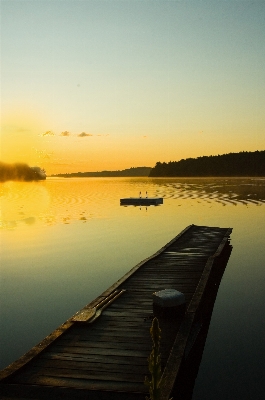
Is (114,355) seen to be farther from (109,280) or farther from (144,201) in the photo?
(144,201)

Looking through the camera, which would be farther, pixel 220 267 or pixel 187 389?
pixel 220 267

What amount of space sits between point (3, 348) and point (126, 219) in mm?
38508

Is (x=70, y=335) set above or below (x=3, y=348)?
above

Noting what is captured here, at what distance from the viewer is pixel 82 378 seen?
815 centimetres

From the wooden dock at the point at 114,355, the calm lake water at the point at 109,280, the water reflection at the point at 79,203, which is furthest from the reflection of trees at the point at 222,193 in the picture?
the wooden dock at the point at 114,355

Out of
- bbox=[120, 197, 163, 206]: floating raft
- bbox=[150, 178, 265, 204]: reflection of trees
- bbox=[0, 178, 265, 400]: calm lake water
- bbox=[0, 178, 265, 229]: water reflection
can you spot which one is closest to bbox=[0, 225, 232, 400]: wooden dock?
bbox=[0, 178, 265, 400]: calm lake water

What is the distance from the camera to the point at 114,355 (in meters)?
9.16

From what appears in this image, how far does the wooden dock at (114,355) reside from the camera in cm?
777

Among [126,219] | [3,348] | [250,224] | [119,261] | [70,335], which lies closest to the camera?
[70,335]

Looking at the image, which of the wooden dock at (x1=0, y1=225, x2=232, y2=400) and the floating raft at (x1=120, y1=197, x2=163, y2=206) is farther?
the floating raft at (x1=120, y1=197, x2=163, y2=206)

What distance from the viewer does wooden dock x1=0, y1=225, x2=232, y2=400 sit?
7766mm

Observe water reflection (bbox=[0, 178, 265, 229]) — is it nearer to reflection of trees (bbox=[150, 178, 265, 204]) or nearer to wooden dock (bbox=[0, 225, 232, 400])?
reflection of trees (bbox=[150, 178, 265, 204])

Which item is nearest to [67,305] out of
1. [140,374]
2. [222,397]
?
[222,397]

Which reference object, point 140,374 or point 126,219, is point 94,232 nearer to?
point 126,219
